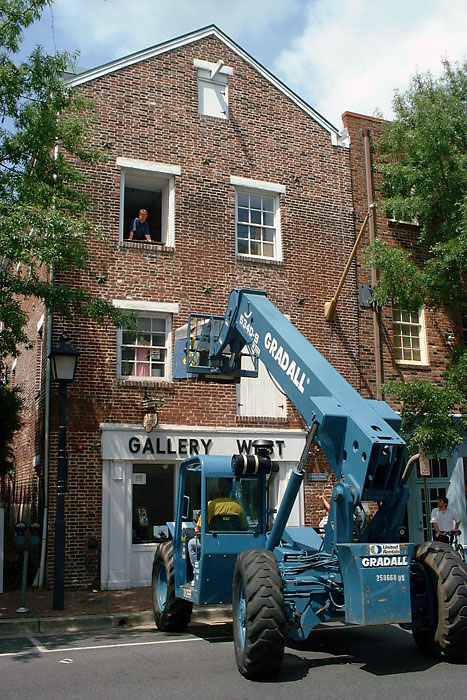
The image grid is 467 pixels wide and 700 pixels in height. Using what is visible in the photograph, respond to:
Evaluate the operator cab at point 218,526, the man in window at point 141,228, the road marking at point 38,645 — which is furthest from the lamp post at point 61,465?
the man in window at point 141,228

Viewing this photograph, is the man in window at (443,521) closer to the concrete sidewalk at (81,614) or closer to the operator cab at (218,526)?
the concrete sidewalk at (81,614)

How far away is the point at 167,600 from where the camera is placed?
974 centimetres

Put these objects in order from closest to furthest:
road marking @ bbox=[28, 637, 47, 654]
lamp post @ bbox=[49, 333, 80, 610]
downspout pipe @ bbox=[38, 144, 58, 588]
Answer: road marking @ bbox=[28, 637, 47, 654]
lamp post @ bbox=[49, 333, 80, 610]
downspout pipe @ bbox=[38, 144, 58, 588]

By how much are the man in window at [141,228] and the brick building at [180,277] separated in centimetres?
36

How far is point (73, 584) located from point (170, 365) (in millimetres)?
4560

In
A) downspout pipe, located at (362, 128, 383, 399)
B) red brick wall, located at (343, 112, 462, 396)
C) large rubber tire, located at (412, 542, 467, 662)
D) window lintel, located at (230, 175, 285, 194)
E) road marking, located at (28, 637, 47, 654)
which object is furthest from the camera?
red brick wall, located at (343, 112, 462, 396)

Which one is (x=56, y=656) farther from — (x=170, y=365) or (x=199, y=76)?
(x=199, y=76)

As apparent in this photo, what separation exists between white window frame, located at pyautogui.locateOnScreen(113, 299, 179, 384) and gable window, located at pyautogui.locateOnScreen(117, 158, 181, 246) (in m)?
1.40

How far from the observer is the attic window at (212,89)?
16.7 metres

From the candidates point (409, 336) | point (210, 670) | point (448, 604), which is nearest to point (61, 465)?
point (210, 670)

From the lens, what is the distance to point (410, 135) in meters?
16.9

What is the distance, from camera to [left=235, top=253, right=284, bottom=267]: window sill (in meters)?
16.2

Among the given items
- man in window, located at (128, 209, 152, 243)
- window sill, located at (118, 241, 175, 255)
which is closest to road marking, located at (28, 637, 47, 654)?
window sill, located at (118, 241, 175, 255)

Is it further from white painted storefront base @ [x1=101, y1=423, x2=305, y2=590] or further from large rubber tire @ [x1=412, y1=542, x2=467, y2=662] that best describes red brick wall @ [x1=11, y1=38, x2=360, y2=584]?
large rubber tire @ [x1=412, y1=542, x2=467, y2=662]
